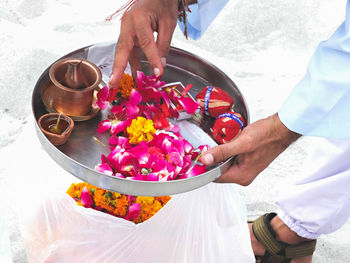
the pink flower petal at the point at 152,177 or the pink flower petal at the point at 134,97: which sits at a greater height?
the pink flower petal at the point at 134,97

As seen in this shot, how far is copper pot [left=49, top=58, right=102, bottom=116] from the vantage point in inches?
33.7

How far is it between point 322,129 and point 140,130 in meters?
0.36

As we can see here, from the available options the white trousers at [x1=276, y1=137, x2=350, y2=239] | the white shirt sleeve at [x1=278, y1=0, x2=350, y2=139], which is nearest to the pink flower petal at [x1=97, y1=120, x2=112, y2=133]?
the white shirt sleeve at [x1=278, y1=0, x2=350, y2=139]

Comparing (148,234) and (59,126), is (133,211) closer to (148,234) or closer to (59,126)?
(148,234)

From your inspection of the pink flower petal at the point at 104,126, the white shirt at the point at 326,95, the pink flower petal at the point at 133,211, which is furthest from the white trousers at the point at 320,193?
the pink flower petal at the point at 104,126

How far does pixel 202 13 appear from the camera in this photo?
3.51 feet

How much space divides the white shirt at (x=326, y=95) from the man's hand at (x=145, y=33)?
280mm

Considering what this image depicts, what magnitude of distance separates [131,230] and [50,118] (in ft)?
0.95

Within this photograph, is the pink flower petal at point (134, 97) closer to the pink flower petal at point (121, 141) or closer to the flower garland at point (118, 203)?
the pink flower petal at point (121, 141)

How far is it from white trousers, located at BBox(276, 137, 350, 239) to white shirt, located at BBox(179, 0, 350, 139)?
0.47 ft

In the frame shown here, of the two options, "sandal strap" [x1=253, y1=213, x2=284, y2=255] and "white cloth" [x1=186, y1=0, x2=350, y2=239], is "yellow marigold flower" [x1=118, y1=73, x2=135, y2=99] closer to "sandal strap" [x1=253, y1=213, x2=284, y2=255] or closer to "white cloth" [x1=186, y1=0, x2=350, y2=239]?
"white cloth" [x1=186, y1=0, x2=350, y2=239]

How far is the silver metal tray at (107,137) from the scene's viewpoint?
0.75m

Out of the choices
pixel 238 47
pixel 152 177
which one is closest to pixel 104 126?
pixel 152 177

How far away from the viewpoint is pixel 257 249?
1271 millimetres
